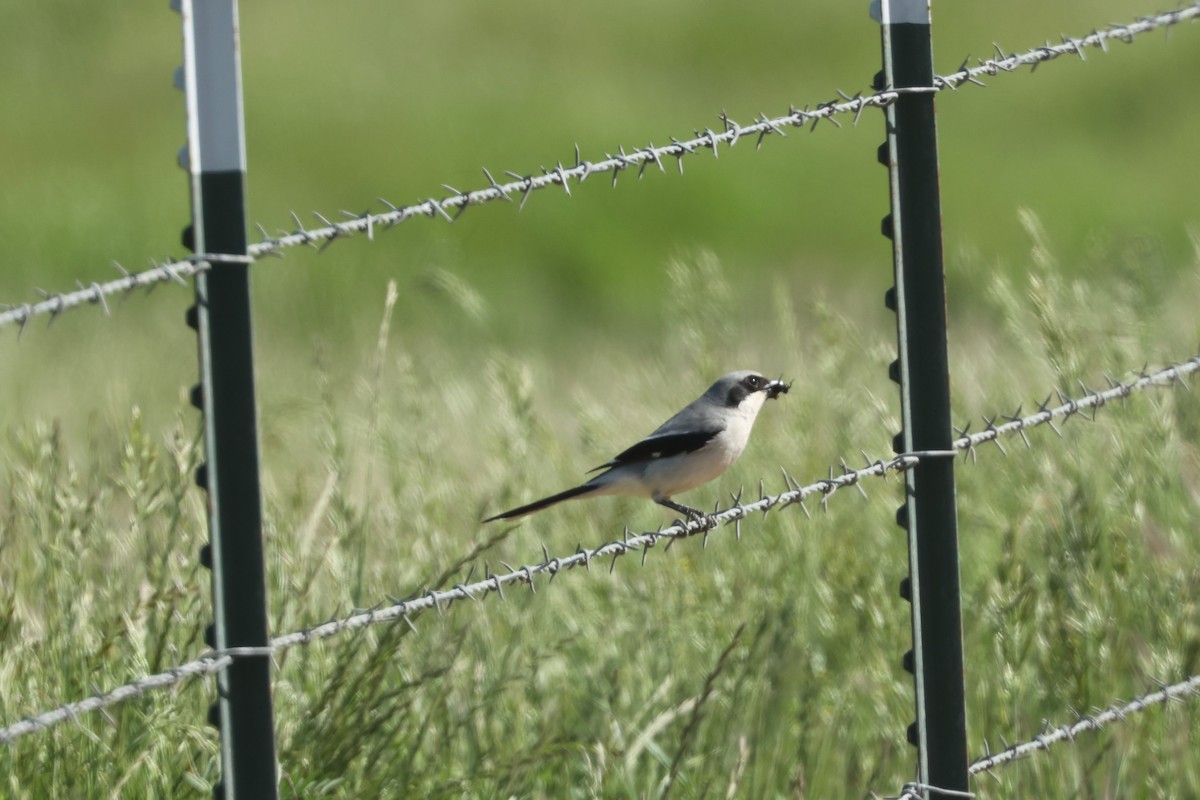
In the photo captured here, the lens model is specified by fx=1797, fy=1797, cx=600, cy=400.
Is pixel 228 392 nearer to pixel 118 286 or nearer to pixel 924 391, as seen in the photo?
pixel 118 286

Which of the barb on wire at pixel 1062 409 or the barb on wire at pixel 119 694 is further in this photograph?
the barb on wire at pixel 1062 409

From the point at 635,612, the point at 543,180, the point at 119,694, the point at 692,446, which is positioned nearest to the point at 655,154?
the point at 543,180

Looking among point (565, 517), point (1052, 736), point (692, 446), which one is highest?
point (565, 517)

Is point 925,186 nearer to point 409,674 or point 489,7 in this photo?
point 409,674

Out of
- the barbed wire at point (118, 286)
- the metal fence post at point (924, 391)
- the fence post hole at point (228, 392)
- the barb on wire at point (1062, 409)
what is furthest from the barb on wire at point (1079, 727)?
the barbed wire at point (118, 286)

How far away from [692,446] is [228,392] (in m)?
1.83

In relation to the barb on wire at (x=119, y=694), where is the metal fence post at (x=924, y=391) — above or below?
above

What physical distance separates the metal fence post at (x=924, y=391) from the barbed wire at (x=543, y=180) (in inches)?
2.6

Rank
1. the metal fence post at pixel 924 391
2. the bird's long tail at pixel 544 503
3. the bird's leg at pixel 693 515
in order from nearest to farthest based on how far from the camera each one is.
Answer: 1. the metal fence post at pixel 924 391
2. the bird's leg at pixel 693 515
3. the bird's long tail at pixel 544 503

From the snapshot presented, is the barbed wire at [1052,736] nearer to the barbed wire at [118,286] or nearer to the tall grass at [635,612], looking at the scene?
the tall grass at [635,612]

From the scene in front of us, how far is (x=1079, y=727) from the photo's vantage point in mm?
3244

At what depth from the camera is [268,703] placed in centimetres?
237

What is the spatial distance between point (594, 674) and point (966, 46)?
13.0 m

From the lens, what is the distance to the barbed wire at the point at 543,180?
7.38ft
